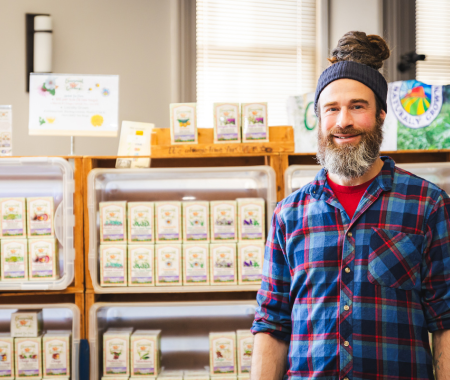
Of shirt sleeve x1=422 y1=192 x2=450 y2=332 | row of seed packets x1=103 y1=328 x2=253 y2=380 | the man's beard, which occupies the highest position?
the man's beard

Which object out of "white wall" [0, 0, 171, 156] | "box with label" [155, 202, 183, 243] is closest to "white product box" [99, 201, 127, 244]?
"box with label" [155, 202, 183, 243]

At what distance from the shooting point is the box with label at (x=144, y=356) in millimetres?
2199

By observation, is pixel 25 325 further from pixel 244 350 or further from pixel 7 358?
pixel 244 350

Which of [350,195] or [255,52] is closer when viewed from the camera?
[350,195]

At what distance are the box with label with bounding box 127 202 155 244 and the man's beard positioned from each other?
120 cm

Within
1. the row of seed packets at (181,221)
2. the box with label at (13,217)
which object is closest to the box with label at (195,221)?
the row of seed packets at (181,221)

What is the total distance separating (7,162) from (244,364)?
1.62 meters

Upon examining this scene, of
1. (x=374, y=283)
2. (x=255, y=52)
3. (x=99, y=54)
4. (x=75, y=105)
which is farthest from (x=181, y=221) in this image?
(x=255, y=52)

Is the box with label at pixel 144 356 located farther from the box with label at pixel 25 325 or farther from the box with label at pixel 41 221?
the box with label at pixel 41 221

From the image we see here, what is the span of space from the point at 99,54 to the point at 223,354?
2.18 meters

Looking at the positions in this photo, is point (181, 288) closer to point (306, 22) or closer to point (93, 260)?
point (93, 260)

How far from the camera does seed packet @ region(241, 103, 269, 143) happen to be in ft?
7.16

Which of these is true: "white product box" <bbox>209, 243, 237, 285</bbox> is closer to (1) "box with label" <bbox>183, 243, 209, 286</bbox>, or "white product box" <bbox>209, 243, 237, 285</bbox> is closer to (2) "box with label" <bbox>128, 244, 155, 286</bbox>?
(1) "box with label" <bbox>183, 243, 209, 286</bbox>

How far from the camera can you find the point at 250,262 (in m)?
2.21
